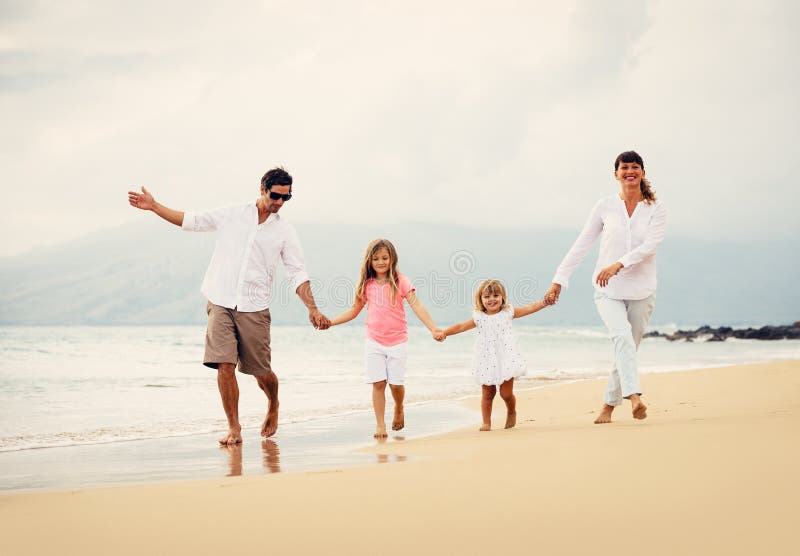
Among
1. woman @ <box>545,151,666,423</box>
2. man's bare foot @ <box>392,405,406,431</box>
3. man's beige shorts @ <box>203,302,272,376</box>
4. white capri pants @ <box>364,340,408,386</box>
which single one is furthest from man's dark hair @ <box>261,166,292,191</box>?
woman @ <box>545,151,666,423</box>

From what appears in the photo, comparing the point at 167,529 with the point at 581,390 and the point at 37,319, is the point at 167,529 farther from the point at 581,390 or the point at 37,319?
the point at 37,319

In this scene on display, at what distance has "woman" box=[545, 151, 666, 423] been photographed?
6301 mm

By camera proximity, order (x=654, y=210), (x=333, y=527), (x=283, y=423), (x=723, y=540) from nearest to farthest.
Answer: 1. (x=723, y=540)
2. (x=333, y=527)
3. (x=654, y=210)
4. (x=283, y=423)

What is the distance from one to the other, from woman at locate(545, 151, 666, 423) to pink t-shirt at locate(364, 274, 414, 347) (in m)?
1.80

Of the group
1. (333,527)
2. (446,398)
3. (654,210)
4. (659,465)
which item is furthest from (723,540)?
(446,398)

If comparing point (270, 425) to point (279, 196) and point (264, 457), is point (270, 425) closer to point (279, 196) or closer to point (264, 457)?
point (264, 457)

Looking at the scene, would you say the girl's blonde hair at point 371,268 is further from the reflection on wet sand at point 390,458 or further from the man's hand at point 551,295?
the reflection on wet sand at point 390,458

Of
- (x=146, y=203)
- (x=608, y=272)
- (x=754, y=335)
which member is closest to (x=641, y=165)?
(x=608, y=272)

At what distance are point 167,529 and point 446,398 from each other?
837 centimetres

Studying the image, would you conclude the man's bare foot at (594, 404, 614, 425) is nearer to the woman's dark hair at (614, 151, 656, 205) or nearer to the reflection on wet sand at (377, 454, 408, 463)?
the woman's dark hair at (614, 151, 656, 205)

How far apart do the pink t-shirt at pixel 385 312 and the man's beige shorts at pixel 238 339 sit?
100 cm

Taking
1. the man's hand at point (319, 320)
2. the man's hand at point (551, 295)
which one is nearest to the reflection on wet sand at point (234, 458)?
the man's hand at point (319, 320)

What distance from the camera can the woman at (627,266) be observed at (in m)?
6.30

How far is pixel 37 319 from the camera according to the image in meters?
93.3
